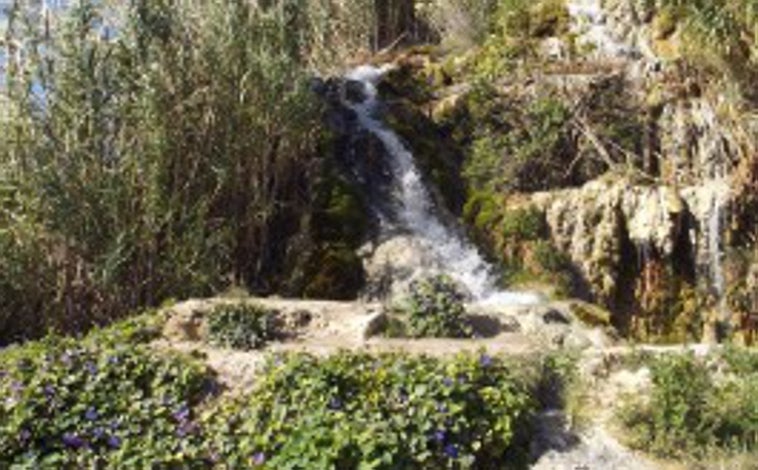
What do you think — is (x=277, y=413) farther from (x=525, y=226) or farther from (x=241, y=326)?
(x=525, y=226)

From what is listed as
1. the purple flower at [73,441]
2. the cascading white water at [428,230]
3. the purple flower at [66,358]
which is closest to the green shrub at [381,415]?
the purple flower at [73,441]

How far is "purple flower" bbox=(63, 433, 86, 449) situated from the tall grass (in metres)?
3.30

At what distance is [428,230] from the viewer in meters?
13.5

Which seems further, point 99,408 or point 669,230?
point 669,230

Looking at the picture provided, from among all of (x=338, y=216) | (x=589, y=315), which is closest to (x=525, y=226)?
(x=589, y=315)

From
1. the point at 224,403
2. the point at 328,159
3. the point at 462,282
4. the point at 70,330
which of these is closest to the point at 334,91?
the point at 328,159

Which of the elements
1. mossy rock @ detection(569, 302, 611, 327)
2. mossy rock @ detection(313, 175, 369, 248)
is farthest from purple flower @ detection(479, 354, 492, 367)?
mossy rock @ detection(313, 175, 369, 248)

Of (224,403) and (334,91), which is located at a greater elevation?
(334,91)

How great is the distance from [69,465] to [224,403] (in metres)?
1.11

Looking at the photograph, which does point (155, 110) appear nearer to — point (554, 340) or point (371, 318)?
point (371, 318)

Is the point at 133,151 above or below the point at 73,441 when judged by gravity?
above

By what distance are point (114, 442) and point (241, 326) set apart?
6.83 feet

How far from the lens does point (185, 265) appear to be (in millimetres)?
9961

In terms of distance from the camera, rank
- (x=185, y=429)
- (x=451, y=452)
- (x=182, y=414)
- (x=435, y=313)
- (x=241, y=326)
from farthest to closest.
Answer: (x=435, y=313)
(x=241, y=326)
(x=182, y=414)
(x=185, y=429)
(x=451, y=452)
